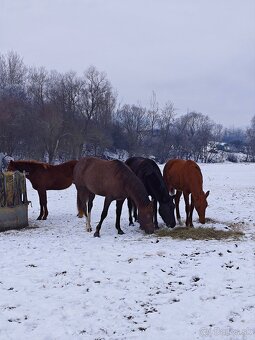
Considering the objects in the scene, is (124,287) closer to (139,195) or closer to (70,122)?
(139,195)

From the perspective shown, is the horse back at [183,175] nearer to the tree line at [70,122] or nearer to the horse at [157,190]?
the horse at [157,190]

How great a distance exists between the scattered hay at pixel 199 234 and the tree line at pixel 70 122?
110 feet

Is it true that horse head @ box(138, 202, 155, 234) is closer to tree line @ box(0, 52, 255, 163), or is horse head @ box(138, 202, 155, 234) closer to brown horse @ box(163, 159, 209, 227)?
brown horse @ box(163, 159, 209, 227)

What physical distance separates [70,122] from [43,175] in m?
37.3

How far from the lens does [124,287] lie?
5391 millimetres

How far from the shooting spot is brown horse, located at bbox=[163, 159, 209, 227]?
30.0ft

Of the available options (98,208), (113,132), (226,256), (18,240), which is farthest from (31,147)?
(226,256)

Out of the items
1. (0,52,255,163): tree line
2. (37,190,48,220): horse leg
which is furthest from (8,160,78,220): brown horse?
(0,52,255,163): tree line

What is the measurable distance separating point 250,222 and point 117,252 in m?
4.52

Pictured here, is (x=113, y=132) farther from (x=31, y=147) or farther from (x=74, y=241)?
(x=74, y=241)

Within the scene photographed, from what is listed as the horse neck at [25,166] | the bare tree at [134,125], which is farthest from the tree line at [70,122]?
the horse neck at [25,166]

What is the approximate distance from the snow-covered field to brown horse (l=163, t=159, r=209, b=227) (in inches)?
53.1

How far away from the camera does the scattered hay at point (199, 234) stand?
8.09 m

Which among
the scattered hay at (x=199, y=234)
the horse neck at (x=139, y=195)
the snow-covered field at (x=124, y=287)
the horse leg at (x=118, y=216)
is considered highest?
the horse neck at (x=139, y=195)
